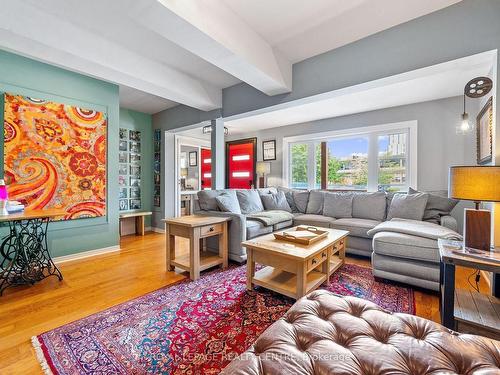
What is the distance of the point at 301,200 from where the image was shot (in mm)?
4301

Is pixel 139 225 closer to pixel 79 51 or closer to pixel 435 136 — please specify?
pixel 79 51

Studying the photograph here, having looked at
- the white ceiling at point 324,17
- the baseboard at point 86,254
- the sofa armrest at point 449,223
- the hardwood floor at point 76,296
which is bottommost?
the hardwood floor at point 76,296

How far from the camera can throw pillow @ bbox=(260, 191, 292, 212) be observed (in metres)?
4.18

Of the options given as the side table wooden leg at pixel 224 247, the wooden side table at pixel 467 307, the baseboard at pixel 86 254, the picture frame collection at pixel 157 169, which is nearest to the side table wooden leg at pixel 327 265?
the wooden side table at pixel 467 307

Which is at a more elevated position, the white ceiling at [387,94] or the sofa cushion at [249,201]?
the white ceiling at [387,94]

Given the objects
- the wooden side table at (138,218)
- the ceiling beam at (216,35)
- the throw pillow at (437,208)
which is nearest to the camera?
the ceiling beam at (216,35)

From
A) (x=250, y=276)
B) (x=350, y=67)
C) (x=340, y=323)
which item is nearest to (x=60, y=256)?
(x=250, y=276)

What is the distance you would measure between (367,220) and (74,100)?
448 centimetres

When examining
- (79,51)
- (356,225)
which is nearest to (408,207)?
(356,225)

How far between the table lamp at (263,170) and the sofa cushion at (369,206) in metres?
2.47

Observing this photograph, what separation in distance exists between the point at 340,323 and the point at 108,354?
1391 millimetres

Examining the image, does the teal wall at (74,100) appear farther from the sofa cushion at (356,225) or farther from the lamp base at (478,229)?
the lamp base at (478,229)

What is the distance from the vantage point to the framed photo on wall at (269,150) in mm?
5887

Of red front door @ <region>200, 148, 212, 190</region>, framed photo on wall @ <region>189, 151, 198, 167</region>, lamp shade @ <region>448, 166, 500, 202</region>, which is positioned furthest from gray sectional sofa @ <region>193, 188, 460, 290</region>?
red front door @ <region>200, 148, 212, 190</region>
